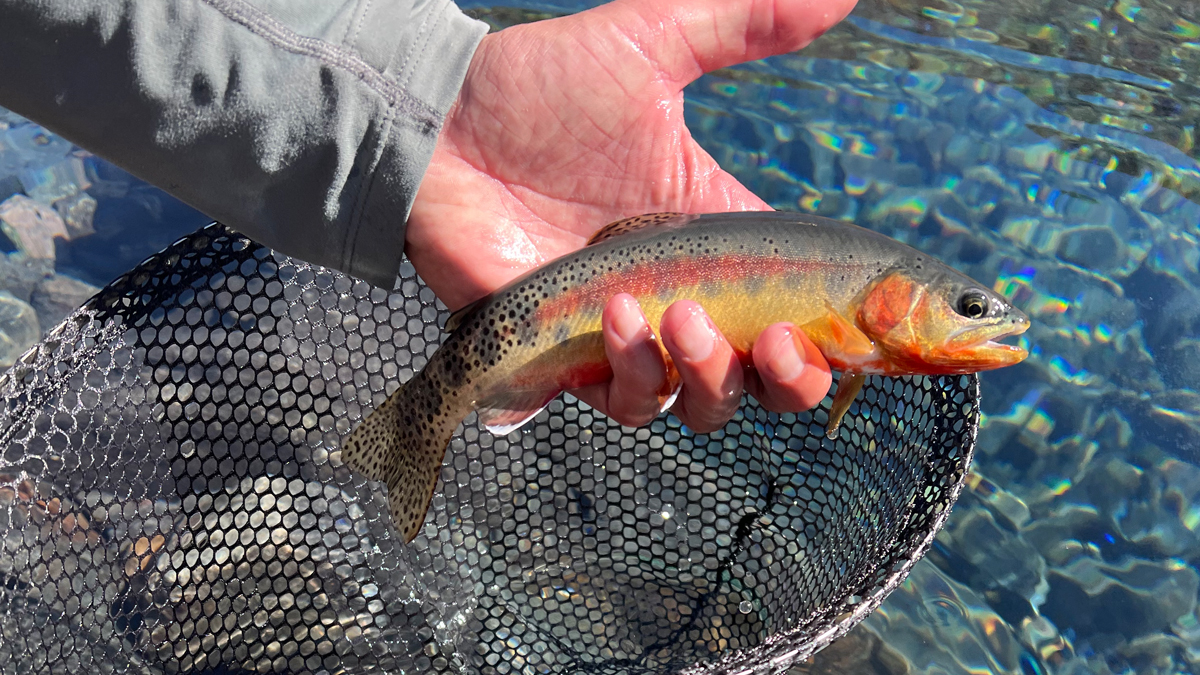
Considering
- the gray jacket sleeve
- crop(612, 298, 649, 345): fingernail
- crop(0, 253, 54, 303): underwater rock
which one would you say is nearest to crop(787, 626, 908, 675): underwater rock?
crop(612, 298, 649, 345): fingernail

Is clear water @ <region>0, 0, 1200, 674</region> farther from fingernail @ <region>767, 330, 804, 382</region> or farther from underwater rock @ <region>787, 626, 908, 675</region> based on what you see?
fingernail @ <region>767, 330, 804, 382</region>

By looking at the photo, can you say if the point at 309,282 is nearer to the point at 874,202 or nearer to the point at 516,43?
the point at 516,43

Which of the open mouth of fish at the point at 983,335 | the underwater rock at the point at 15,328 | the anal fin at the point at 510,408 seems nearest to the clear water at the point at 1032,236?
the underwater rock at the point at 15,328

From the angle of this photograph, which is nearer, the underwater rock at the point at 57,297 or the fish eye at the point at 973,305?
the fish eye at the point at 973,305

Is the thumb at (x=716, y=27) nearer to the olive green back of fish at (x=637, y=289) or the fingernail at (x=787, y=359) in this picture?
the olive green back of fish at (x=637, y=289)

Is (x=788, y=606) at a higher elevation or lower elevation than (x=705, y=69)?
lower

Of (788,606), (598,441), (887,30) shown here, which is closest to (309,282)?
(598,441)

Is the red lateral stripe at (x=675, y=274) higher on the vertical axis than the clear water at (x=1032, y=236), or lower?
higher
